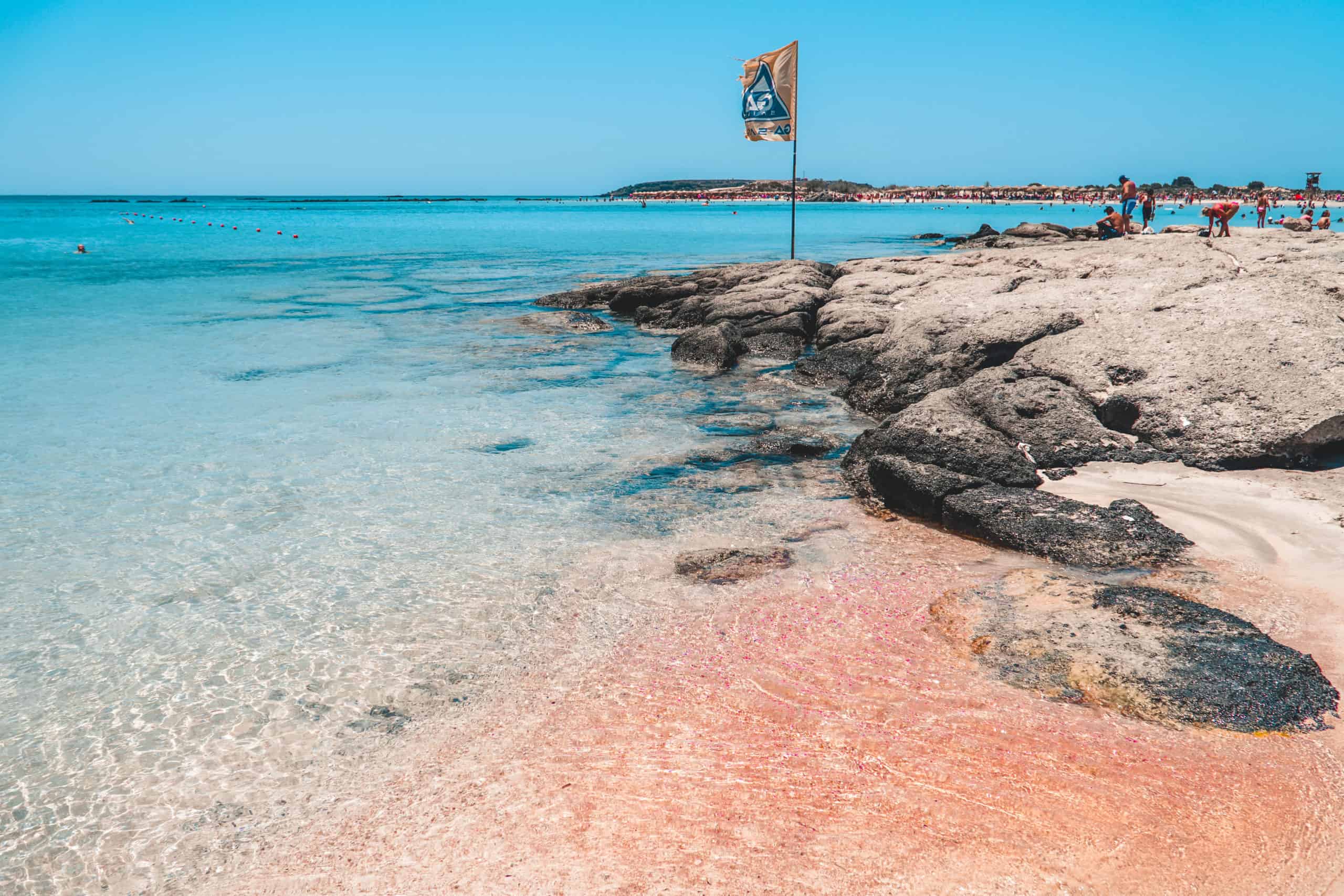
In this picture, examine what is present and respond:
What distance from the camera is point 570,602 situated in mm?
6145

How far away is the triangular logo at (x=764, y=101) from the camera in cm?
2012

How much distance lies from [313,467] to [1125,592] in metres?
8.03

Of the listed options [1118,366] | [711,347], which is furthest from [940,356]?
[711,347]

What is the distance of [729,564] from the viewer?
21.6ft

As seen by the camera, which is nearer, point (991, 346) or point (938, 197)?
point (991, 346)

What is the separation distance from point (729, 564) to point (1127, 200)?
2125 centimetres

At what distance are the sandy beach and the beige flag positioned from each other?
16.4 metres

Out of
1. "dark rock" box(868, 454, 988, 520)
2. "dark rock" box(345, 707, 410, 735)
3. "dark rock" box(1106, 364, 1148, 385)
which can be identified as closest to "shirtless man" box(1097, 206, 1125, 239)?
"dark rock" box(1106, 364, 1148, 385)

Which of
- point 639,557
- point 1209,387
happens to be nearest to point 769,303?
point 1209,387

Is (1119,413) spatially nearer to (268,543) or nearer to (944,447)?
(944,447)

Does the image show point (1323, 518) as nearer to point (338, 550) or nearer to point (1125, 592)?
point (1125, 592)

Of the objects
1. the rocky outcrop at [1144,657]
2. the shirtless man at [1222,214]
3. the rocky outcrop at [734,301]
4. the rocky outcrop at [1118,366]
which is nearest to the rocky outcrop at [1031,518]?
the rocky outcrop at [1118,366]

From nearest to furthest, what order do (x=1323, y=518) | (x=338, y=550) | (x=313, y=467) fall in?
(x=1323, y=518) < (x=338, y=550) < (x=313, y=467)

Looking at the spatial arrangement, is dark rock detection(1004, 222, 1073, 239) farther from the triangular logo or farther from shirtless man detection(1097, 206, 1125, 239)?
the triangular logo
